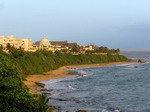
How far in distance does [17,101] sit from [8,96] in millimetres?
728

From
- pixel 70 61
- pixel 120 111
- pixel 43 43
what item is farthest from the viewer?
pixel 43 43

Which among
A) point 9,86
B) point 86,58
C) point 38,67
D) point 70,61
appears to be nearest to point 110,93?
point 9,86

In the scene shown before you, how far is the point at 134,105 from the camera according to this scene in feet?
112

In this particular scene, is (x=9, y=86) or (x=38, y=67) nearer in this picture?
(x=9, y=86)

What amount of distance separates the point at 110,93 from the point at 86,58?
9224 cm

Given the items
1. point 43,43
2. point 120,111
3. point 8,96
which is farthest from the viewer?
point 43,43

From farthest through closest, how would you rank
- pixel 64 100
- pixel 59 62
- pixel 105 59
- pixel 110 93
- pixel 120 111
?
pixel 105 59 → pixel 59 62 → pixel 110 93 → pixel 64 100 → pixel 120 111

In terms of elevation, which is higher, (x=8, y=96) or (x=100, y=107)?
(x=8, y=96)

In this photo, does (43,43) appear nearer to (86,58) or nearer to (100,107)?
(86,58)

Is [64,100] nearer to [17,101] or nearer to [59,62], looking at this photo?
[17,101]

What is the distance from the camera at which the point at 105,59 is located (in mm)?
150125

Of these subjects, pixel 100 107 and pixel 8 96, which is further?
pixel 100 107

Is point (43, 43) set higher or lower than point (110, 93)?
higher

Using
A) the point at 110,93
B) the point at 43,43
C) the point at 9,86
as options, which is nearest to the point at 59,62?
the point at 43,43
